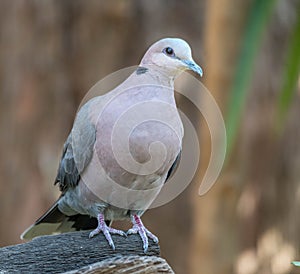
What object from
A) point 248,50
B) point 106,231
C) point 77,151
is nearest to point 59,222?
point 77,151

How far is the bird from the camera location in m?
2.47

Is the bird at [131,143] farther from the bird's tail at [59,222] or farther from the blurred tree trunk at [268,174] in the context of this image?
the blurred tree trunk at [268,174]

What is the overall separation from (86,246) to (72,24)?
11.4 ft

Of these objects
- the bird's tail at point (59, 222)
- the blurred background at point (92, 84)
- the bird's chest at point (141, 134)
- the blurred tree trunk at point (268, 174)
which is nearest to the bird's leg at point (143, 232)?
the bird's chest at point (141, 134)

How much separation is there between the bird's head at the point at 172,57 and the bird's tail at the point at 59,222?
73 cm

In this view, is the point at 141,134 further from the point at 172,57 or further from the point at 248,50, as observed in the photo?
the point at 248,50

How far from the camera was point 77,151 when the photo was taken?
2.76m

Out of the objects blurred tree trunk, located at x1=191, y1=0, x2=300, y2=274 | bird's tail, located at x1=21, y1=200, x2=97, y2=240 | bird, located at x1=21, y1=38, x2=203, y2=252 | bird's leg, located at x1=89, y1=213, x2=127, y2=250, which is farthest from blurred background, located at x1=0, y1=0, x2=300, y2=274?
bird's leg, located at x1=89, y1=213, x2=127, y2=250

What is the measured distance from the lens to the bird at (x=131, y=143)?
8.10ft

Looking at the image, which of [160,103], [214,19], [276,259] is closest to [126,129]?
[160,103]

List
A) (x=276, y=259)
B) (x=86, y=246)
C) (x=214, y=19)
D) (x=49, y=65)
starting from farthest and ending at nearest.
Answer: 1. (x=49, y=65)
2. (x=276, y=259)
3. (x=214, y=19)
4. (x=86, y=246)

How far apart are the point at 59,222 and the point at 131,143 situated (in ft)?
2.28

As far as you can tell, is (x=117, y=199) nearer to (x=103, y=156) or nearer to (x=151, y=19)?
(x=103, y=156)

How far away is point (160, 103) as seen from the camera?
8.20 feet
